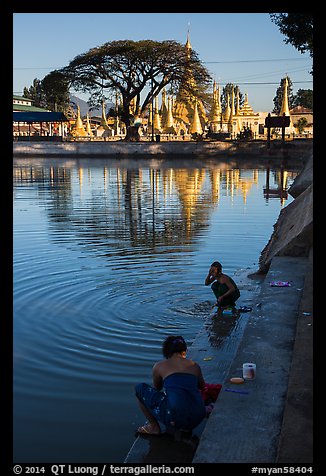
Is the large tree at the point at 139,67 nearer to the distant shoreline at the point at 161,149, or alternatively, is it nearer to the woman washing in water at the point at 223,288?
the distant shoreline at the point at 161,149

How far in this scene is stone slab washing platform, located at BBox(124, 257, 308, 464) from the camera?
12.7 feet

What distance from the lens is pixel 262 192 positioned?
2398 centimetres

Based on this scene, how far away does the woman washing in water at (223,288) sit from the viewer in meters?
7.68

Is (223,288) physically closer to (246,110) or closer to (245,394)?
(245,394)

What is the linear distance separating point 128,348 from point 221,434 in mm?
2828

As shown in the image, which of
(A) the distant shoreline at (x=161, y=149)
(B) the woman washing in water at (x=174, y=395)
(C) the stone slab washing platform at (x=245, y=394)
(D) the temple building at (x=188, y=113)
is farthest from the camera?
(D) the temple building at (x=188, y=113)

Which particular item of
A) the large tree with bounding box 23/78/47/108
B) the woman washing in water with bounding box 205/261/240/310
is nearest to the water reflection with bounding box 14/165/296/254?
the woman washing in water with bounding box 205/261/240/310

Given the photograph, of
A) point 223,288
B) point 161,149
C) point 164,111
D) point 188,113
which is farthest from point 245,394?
point 164,111

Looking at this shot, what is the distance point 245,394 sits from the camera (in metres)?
4.59

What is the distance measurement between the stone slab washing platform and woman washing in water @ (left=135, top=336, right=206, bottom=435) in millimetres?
110

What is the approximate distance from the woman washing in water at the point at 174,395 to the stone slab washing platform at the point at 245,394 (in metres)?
0.11

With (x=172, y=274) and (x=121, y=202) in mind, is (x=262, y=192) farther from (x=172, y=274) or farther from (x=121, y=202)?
(x=172, y=274)

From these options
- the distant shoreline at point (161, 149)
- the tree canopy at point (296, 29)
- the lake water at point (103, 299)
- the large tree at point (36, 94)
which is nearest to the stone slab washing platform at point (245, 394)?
the lake water at point (103, 299)
